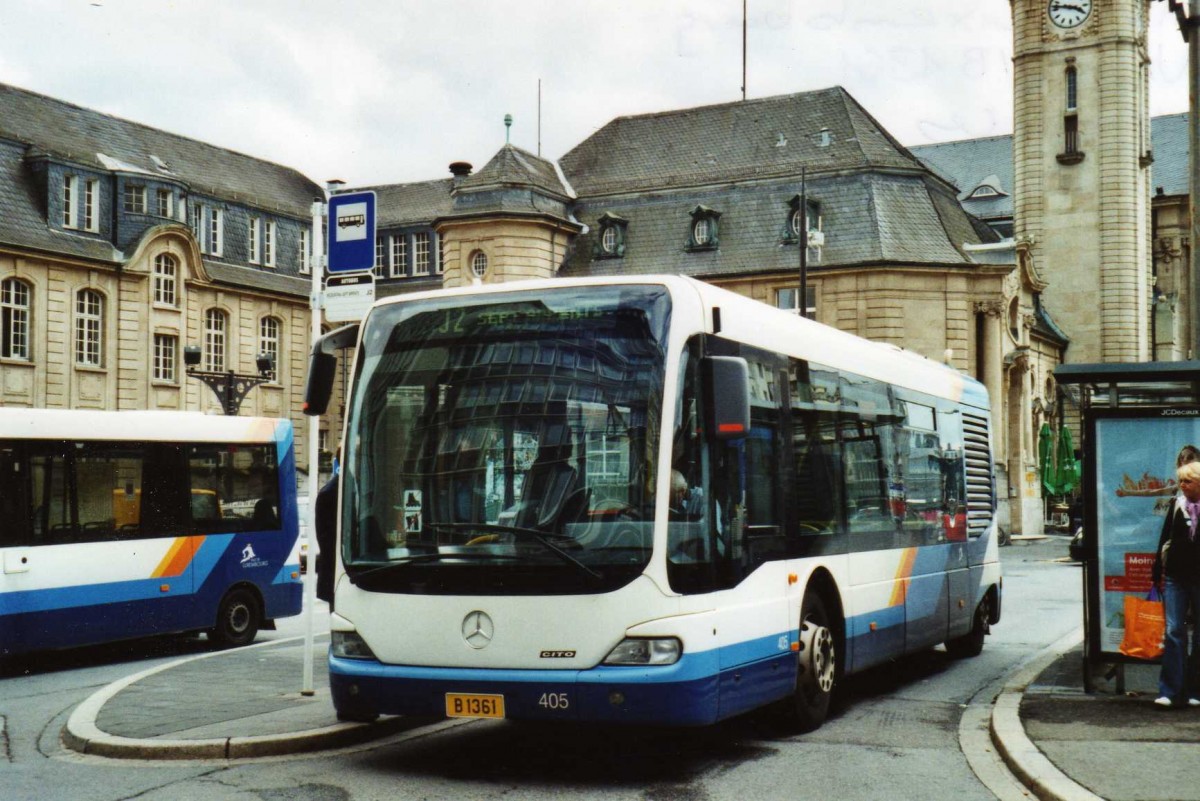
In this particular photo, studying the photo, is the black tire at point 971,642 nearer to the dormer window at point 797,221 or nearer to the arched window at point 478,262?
the dormer window at point 797,221

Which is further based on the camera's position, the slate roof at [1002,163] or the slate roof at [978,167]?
the slate roof at [1002,163]

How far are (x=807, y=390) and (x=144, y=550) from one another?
8196 millimetres

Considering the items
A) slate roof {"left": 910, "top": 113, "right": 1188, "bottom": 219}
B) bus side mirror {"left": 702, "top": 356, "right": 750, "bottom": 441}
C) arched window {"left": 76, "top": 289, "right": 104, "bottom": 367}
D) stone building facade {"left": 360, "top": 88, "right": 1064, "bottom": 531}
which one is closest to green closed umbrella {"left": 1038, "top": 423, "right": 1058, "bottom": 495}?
stone building facade {"left": 360, "top": 88, "right": 1064, "bottom": 531}

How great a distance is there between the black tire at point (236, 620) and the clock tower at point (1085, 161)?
58.3 metres

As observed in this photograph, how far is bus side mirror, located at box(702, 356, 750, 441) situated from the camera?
809 cm

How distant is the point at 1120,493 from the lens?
36.3 feet

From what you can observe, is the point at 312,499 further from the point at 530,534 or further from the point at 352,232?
the point at 530,534

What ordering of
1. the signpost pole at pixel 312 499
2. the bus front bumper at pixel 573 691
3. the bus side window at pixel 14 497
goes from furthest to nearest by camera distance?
the bus side window at pixel 14 497, the signpost pole at pixel 312 499, the bus front bumper at pixel 573 691

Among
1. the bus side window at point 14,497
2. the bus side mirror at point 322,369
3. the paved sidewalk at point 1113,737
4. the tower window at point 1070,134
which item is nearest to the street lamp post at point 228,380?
the bus side window at point 14,497

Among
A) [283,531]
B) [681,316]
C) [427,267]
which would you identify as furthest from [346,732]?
[427,267]

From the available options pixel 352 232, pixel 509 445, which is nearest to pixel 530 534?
pixel 509 445

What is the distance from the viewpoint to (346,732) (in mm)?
9336

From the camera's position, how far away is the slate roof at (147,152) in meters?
52.1

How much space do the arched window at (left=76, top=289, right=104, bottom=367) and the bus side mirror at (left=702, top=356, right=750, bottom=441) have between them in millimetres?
47516
